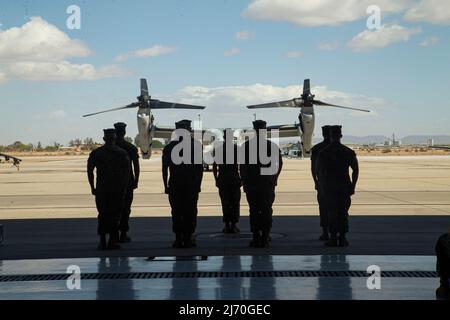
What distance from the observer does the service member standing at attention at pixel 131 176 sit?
10648 millimetres

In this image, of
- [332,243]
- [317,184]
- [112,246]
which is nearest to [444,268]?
[332,243]

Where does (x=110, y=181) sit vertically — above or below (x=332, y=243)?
above

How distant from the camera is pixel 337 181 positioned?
32.8ft

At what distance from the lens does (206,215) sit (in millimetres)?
15180

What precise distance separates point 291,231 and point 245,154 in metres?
2.22

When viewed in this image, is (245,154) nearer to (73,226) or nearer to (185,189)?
(185,189)

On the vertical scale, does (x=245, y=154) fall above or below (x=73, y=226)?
above

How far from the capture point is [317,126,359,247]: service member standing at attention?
973 centimetres

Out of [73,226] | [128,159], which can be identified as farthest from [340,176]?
[73,226]

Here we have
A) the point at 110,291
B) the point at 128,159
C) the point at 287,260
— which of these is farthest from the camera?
the point at 128,159

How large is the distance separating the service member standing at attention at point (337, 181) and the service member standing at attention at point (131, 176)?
10.1ft

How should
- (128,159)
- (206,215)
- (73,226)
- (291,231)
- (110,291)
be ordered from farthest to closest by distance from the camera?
(206,215)
(73,226)
(291,231)
(128,159)
(110,291)

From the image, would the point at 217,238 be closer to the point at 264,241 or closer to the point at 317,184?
the point at 264,241

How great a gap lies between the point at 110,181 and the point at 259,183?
2305mm
